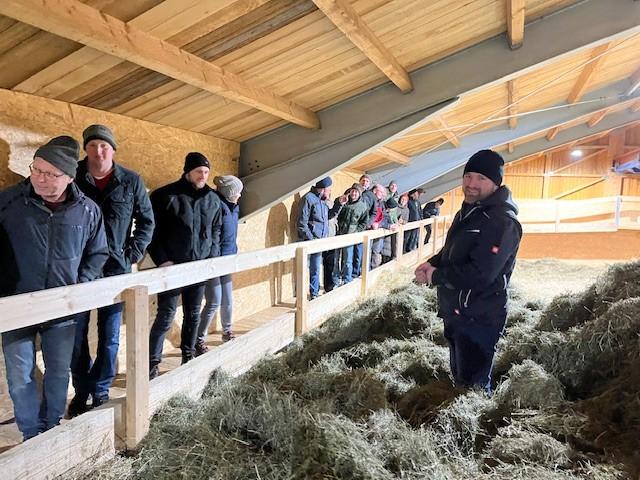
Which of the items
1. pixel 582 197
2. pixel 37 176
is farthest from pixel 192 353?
pixel 582 197

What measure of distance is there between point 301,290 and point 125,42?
86.4 inches

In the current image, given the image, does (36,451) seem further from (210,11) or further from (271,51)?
(271,51)

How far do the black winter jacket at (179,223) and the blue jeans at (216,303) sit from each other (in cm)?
51

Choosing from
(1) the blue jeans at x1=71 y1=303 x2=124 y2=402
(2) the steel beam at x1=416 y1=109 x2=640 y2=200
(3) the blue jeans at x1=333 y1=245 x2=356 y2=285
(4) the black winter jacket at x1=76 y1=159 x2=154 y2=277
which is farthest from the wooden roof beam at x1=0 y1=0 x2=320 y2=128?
(2) the steel beam at x1=416 y1=109 x2=640 y2=200

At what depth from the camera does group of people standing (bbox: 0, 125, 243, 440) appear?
196cm

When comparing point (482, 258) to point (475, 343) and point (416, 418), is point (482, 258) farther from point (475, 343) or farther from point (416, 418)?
point (416, 418)

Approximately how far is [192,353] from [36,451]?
1.44 m

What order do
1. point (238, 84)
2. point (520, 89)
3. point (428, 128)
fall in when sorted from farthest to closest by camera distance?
point (428, 128) < point (520, 89) < point (238, 84)

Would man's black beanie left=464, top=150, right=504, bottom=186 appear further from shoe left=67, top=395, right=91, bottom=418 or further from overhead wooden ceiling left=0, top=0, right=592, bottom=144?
shoe left=67, top=395, right=91, bottom=418

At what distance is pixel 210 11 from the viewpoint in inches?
85.3

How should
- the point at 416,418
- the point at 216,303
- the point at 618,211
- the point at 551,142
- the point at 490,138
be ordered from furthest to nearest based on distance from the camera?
the point at 618,211 < the point at 551,142 < the point at 490,138 < the point at 216,303 < the point at 416,418

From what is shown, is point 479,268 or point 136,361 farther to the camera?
point 479,268

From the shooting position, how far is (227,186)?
3637mm

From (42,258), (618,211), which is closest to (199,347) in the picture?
(42,258)
